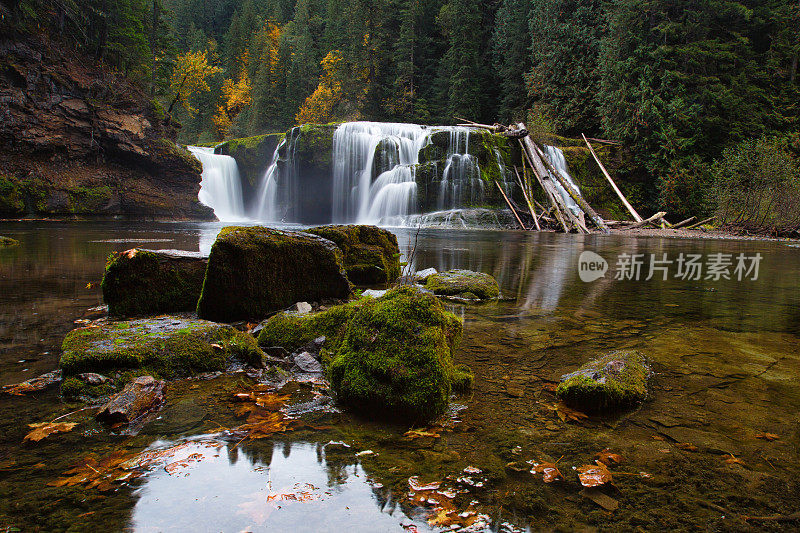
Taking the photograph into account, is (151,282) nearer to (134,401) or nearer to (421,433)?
(134,401)

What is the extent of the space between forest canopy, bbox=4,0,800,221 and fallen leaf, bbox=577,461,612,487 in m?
22.7

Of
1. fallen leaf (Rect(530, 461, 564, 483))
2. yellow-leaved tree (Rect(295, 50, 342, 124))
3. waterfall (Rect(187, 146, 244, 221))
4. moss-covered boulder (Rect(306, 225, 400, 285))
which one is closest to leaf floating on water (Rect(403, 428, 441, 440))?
fallen leaf (Rect(530, 461, 564, 483))

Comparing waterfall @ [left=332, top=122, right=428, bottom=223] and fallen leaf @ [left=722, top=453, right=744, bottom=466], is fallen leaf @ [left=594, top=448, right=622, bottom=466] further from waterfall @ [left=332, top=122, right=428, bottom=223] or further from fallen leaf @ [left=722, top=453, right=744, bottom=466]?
waterfall @ [left=332, top=122, right=428, bottom=223]

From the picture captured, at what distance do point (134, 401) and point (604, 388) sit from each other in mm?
2775

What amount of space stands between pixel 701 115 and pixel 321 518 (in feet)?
96.7

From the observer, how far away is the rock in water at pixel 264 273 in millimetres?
4098

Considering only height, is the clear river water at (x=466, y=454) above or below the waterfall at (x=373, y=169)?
below

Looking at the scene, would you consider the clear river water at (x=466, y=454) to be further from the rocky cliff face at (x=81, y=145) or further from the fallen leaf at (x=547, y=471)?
the rocky cliff face at (x=81, y=145)

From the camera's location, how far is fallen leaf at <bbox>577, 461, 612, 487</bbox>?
1868 millimetres

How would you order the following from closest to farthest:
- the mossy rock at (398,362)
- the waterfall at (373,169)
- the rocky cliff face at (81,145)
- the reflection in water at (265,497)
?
A: the reflection in water at (265,497), the mossy rock at (398,362), the rocky cliff face at (81,145), the waterfall at (373,169)

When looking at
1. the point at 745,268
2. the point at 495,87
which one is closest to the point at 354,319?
the point at 745,268

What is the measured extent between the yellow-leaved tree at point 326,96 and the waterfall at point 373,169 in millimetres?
17887

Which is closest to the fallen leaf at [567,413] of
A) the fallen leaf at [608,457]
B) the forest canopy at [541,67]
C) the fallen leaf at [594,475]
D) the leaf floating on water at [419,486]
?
the fallen leaf at [608,457]

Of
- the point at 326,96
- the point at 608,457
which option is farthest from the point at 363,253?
the point at 326,96
